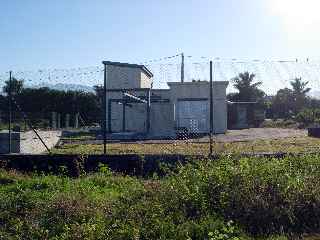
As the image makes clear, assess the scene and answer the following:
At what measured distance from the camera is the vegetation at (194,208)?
6.39 m

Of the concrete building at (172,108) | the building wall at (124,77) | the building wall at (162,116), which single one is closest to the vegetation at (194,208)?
the concrete building at (172,108)

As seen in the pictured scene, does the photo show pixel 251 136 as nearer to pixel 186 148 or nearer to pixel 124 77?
pixel 186 148

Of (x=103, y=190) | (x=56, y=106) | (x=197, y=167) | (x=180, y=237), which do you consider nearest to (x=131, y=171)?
(x=103, y=190)

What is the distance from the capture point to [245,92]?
64250 millimetres

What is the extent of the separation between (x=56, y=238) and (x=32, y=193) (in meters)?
2.39

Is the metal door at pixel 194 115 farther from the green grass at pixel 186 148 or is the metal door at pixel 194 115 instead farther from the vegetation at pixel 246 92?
the vegetation at pixel 246 92

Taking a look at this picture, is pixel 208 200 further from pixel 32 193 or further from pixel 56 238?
pixel 32 193

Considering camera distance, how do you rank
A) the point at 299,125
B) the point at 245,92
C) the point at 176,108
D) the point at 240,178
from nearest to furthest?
the point at 240,178
the point at 176,108
the point at 299,125
the point at 245,92

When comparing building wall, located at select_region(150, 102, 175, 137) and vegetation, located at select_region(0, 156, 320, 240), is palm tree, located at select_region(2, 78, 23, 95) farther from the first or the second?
building wall, located at select_region(150, 102, 175, 137)

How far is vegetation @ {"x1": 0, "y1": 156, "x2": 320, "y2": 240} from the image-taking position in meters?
6.39

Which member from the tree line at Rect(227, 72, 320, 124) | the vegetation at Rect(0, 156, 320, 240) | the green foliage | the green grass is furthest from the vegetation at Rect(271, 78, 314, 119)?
the vegetation at Rect(0, 156, 320, 240)

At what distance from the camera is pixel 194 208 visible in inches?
281

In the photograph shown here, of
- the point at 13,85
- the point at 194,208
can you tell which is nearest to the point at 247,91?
the point at 13,85

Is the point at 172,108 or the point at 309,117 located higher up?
the point at 172,108
